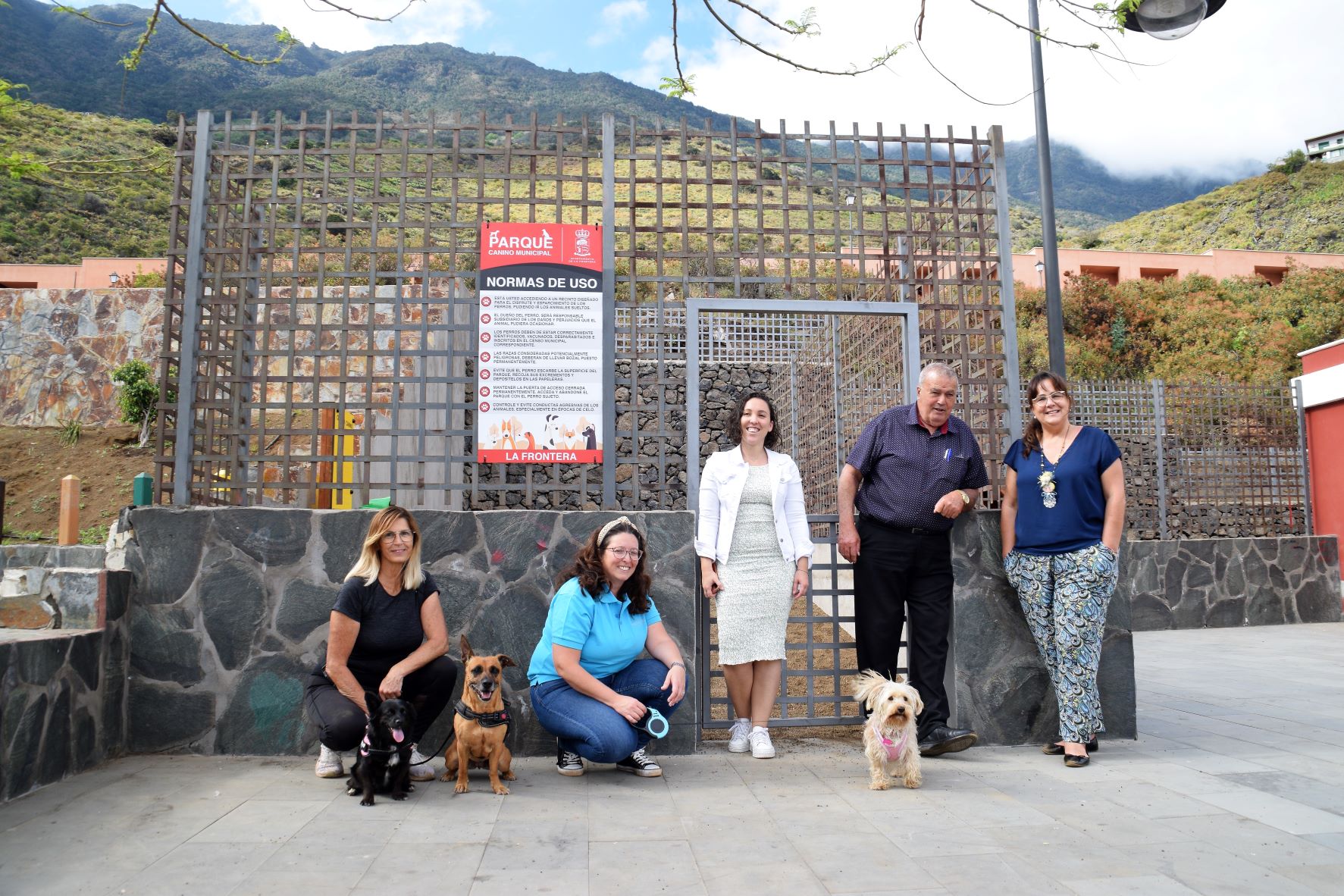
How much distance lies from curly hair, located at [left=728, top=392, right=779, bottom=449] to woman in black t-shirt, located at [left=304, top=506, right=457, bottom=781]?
168 centimetres

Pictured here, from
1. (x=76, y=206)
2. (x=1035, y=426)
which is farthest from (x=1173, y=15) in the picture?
(x=76, y=206)

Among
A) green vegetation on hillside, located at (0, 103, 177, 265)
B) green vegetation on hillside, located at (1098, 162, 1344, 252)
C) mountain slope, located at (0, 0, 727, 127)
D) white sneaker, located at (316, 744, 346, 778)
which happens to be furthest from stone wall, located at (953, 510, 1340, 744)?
green vegetation on hillside, located at (1098, 162, 1344, 252)

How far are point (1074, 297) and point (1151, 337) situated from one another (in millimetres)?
2303

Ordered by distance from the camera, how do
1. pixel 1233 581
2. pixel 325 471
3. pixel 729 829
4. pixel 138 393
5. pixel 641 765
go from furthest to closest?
pixel 138 393 → pixel 1233 581 → pixel 325 471 → pixel 641 765 → pixel 729 829

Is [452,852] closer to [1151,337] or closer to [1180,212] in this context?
[1151,337]

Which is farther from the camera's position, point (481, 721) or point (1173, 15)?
point (1173, 15)

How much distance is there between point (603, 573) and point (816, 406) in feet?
29.5

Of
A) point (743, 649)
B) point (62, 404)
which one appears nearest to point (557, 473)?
point (743, 649)

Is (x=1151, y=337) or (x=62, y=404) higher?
(x=1151, y=337)

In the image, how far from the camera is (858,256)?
500cm

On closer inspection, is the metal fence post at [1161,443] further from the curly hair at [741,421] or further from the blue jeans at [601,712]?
the blue jeans at [601,712]

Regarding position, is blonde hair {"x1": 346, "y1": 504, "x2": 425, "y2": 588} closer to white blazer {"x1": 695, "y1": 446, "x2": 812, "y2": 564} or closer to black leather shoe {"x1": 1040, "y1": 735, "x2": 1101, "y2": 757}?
white blazer {"x1": 695, "y1": 446, "x2": 812, "y2": 564}

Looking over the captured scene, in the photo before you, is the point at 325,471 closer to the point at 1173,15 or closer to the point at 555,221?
the point at 555,221

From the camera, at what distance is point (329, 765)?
3.96 meters
